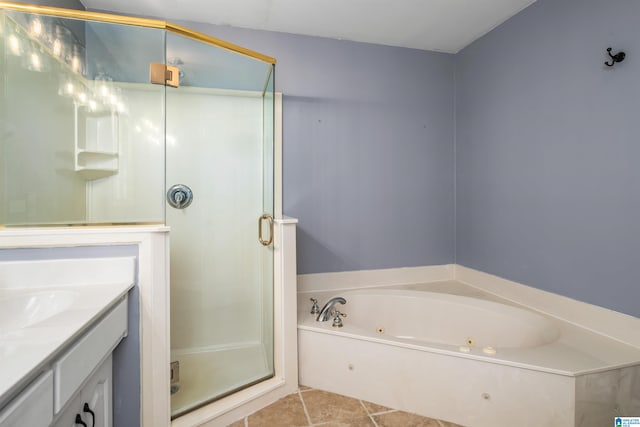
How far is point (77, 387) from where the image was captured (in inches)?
34.7

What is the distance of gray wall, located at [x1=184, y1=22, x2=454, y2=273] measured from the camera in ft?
7.83

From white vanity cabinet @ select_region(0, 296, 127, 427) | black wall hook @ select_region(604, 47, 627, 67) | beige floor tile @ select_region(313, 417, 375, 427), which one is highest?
black wall hook @ select_region(604, 47, 627, 67)

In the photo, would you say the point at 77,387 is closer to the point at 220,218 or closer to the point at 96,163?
the point at 96,163

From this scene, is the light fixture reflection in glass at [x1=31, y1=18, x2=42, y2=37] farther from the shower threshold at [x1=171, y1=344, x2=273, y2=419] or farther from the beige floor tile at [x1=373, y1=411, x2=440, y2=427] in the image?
the beige floor tile at [x1=373, y1=411, x2=440, y2=427]

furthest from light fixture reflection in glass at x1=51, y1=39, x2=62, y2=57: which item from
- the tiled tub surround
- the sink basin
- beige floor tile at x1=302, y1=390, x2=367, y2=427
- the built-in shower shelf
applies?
beige floor tile at x1=302, y1=390, x2=367, y2=427

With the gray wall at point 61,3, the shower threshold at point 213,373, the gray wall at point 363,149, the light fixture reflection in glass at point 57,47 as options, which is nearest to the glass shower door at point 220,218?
the shower threshold at point 213,373

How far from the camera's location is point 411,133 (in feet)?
8.61

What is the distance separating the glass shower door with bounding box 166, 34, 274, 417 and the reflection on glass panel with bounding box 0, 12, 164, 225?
0.54 ft

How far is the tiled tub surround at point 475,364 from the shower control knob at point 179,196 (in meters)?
1.01

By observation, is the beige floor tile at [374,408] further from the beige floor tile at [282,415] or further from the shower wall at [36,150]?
the shower wall at [36,150]

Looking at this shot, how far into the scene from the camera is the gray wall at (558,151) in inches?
61.2

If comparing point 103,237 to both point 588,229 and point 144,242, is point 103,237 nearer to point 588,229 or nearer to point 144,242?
point 144,242

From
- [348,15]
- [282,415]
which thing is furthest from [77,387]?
[348,15]

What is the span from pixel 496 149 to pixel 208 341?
2.38 meters
